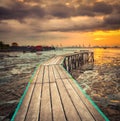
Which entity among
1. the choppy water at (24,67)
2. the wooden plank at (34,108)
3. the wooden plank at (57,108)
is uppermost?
the wooden plank at (57,108)

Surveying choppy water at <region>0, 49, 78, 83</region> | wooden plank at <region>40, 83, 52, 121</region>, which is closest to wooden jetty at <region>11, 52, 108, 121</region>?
wooden plank at <region>40, 83, 52, 121</region>

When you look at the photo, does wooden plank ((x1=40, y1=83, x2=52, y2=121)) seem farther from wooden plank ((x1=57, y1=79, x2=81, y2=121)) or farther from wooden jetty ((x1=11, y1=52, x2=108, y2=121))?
wooden plank ((x1=57, y1=79, x2=81, y2=121))

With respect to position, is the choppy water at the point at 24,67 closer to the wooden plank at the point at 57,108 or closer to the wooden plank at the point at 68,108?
the wooden plank at the point at 57,108

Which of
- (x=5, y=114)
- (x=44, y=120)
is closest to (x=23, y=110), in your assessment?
(x=44, y=120)

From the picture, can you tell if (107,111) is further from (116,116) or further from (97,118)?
(97,118)

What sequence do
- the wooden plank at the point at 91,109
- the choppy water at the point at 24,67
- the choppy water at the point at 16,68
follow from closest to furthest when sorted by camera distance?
the wooden plank at the point at 91,109
the choppy water at the point at 16,68
the choppy water at the point at 24,67

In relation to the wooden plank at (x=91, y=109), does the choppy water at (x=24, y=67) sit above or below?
below

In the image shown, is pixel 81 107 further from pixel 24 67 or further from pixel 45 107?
pixel 24 67

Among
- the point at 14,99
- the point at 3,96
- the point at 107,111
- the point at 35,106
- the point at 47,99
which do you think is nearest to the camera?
the point at 35,106

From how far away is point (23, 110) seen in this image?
10.6 ft

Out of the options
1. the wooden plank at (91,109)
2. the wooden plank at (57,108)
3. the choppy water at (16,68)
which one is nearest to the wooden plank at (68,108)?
the wooden plank at (57,108)

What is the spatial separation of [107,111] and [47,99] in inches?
141

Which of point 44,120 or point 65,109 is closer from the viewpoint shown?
point 44,120

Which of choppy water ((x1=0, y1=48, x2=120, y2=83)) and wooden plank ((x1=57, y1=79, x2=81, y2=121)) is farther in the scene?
choppy water ((x1=0, y1=48, x2=120, y2=83))
